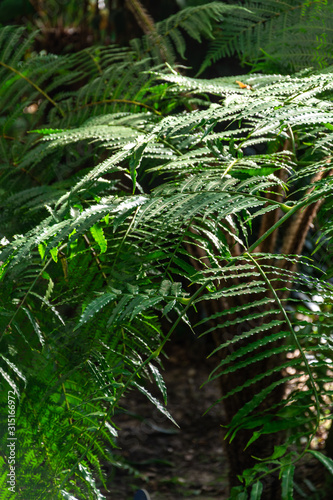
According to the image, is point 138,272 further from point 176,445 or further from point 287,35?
point 176,445

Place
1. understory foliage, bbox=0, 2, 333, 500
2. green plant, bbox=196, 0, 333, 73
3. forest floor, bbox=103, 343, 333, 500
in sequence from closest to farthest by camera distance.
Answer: understory foliage, bbox=0, 2, 333, 500 < green plant, bbox=196, 0, 333, 73 < forest floor, bbox=103, 343, 333, 500

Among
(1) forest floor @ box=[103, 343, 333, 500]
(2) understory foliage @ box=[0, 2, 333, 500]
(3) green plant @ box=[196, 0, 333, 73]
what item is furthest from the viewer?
(1) forest floor @ box=[103, 343, 333, 500]

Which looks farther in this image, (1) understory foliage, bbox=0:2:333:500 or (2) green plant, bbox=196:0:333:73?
(2) green plant, bbox=196:0:333:73

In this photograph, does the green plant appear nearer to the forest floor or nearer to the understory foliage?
the understory foliage

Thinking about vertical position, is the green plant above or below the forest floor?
above

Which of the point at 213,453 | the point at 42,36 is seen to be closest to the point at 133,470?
the point at 213,453

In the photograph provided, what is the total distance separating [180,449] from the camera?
84.1 inches

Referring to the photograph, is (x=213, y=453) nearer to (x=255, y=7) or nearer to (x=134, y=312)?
(x=255, y=7)

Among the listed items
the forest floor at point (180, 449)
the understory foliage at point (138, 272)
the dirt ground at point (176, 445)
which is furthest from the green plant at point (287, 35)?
the dirt ground at point (176, 445)

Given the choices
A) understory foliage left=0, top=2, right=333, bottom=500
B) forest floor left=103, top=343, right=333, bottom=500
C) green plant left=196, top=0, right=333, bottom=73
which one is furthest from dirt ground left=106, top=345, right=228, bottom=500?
green plant left=196, top=0, right=333, bottom=73

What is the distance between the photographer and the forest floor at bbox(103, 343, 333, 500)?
175 cm

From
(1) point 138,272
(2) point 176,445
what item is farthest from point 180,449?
(1) point 138,272

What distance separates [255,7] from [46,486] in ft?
3.71

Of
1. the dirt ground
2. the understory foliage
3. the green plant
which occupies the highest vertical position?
the green plant
